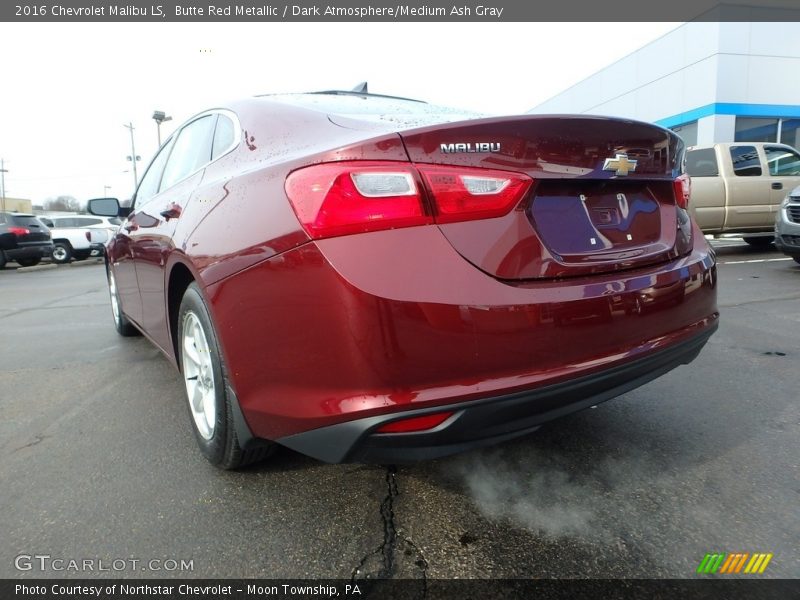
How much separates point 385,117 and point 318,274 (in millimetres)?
710

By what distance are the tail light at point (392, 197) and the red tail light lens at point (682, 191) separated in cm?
99

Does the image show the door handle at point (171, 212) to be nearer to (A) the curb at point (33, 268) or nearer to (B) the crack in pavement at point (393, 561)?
(B) the crack in pavement at point (393, 561)

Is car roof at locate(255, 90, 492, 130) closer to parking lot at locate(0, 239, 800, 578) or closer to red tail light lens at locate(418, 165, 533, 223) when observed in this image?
red tail light lens at locate(418, 165, 533, 223)

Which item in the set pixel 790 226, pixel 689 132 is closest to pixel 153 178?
pixel 790 226

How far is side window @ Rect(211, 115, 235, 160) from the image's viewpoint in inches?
88.5

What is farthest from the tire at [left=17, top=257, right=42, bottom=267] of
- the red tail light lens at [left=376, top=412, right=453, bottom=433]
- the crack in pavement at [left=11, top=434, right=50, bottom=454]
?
the red tail light lens at [left=376, top=412, right=453, bottom=433]

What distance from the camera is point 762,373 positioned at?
10.3ft

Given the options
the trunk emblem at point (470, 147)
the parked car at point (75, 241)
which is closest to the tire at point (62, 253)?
the parked car at point (75, 241)

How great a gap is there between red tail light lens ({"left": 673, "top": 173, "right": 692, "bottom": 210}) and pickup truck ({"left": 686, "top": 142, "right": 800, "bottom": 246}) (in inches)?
289

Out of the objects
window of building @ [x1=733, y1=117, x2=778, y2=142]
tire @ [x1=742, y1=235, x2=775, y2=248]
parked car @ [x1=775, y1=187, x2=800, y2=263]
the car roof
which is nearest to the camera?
the car roof

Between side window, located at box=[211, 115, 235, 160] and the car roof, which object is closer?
the car roof

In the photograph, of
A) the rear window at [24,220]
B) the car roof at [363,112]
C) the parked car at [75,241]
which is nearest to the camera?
the car roof at [363,112]

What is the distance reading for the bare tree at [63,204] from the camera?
84438 millimetres

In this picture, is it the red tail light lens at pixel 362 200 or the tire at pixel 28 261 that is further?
the tire at pixel 28 261
